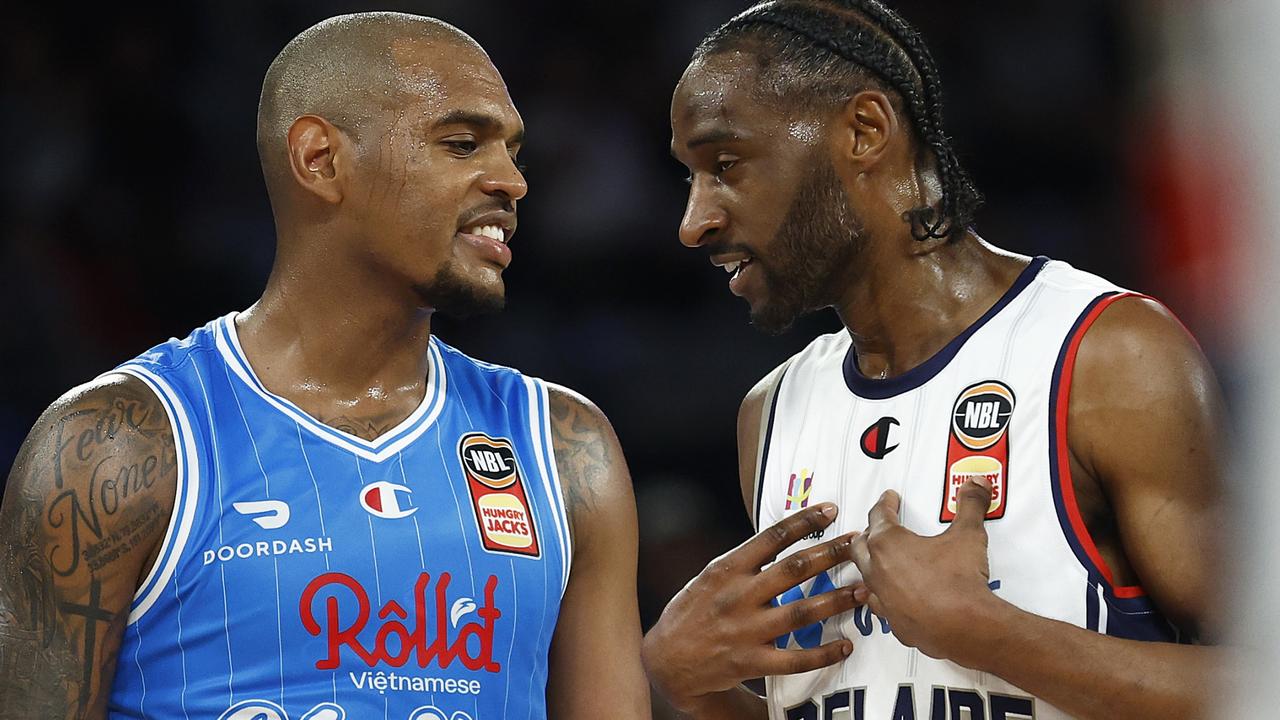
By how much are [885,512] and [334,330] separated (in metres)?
1.09

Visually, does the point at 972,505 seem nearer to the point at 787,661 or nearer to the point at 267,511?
the point at 787,661

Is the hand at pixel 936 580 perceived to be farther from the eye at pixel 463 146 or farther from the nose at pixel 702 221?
the eye at pixel 463 146

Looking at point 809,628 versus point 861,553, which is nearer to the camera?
point 861,553

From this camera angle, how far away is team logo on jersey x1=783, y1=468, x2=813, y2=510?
9.19 ft

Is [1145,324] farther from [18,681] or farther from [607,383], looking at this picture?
[607,383]

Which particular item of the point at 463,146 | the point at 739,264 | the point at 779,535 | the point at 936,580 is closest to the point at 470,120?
the point at 463,146

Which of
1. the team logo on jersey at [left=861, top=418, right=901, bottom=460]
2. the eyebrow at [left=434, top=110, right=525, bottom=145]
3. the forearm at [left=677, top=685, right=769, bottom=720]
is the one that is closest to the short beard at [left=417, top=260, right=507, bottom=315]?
the eyebrow at [left=434, top=110, right=525, bottom=145]

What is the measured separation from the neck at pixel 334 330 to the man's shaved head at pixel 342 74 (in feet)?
0.78

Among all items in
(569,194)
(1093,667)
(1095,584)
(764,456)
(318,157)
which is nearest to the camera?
(1093,667)

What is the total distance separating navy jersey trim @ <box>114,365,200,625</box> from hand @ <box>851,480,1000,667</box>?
1.16 meters

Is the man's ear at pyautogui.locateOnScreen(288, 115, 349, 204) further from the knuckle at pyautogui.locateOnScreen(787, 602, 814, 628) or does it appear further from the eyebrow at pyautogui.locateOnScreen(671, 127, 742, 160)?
the knuckle at pyautogui.locateOnScreen(787, 602, 814, 628)

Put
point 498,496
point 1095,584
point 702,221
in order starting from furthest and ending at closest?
point 702,221, point 498,496, point 1095,584

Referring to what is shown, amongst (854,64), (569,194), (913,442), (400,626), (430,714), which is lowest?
(430,714)

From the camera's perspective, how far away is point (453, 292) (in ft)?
8.66
